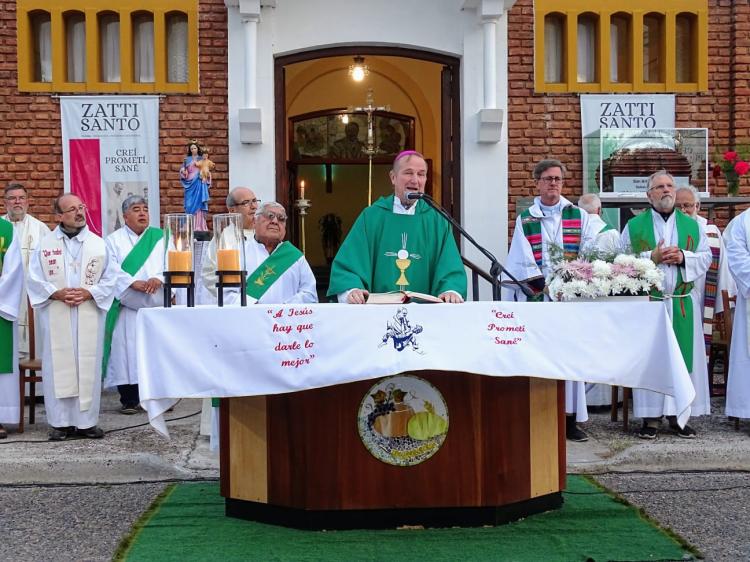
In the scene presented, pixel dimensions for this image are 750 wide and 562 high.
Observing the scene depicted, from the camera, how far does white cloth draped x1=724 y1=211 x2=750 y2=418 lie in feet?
24.9

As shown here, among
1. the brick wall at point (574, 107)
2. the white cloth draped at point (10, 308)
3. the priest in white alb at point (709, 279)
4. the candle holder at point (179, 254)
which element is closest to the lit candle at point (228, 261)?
the candle holder at point (179, 254)

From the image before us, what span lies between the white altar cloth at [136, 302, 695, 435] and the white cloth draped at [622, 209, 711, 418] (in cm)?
286

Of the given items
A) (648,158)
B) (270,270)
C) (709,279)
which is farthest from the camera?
(648,158)

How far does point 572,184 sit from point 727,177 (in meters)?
1.64

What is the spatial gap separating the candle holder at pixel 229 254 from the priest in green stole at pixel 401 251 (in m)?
0.68

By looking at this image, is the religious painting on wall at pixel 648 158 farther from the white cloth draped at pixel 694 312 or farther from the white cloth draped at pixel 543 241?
the white cloth draped at pixel 543 241

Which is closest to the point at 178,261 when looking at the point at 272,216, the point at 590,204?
the point at 272,216

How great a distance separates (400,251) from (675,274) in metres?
2.97

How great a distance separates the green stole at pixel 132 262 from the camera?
862 cm

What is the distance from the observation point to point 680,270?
7570 mm

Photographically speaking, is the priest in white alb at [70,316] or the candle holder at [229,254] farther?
the priest in white alb at [70,316]

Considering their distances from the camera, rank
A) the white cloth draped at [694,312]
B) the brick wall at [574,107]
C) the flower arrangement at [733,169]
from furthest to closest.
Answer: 1. the brick wall at [574,107]
2. the flower arrangement at [733,169]
3. the white cloth draped at [694,312]

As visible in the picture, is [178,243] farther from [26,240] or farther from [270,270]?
[26,240]

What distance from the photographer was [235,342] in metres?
4.68
